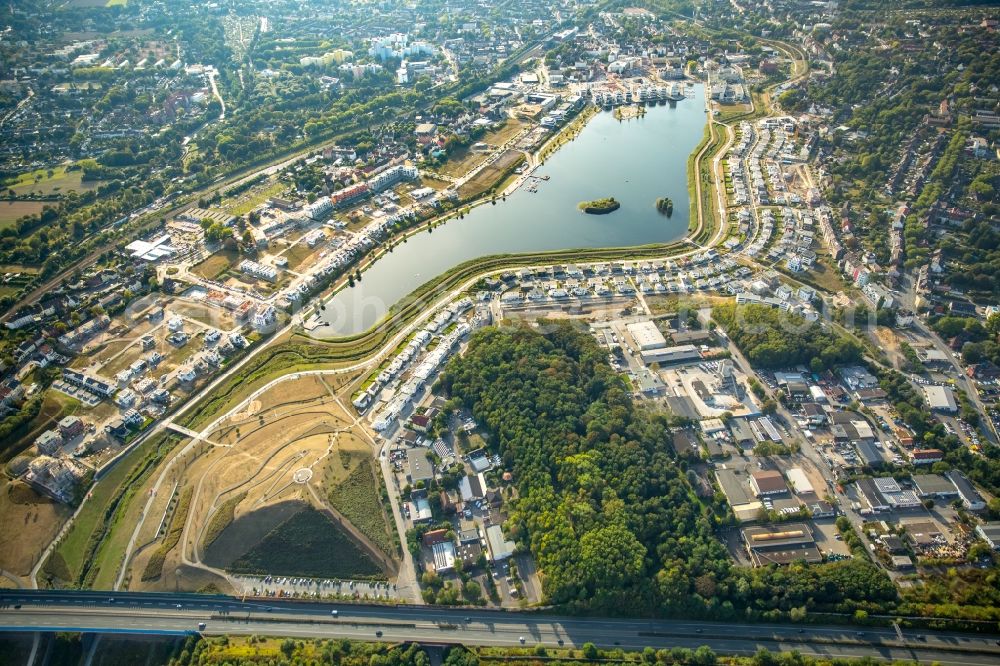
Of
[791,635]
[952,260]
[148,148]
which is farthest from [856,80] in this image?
[148,148]

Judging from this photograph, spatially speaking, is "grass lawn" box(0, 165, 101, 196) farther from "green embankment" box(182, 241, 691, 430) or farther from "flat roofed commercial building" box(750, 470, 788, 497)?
"flat roofed commercial building" box(750, 470, 788, 497)

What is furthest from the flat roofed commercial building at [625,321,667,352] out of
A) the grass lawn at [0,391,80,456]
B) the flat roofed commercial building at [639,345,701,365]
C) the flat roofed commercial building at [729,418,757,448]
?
the grass lawn at [0,391,80,456]

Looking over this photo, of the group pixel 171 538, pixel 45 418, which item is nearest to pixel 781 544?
pixel 171 538

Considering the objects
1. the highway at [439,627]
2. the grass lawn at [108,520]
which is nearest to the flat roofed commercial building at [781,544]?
the highway at [439,627]

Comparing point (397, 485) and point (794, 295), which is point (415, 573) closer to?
point (397, 485)

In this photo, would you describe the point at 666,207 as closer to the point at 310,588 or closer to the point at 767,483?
the point at 767,483
